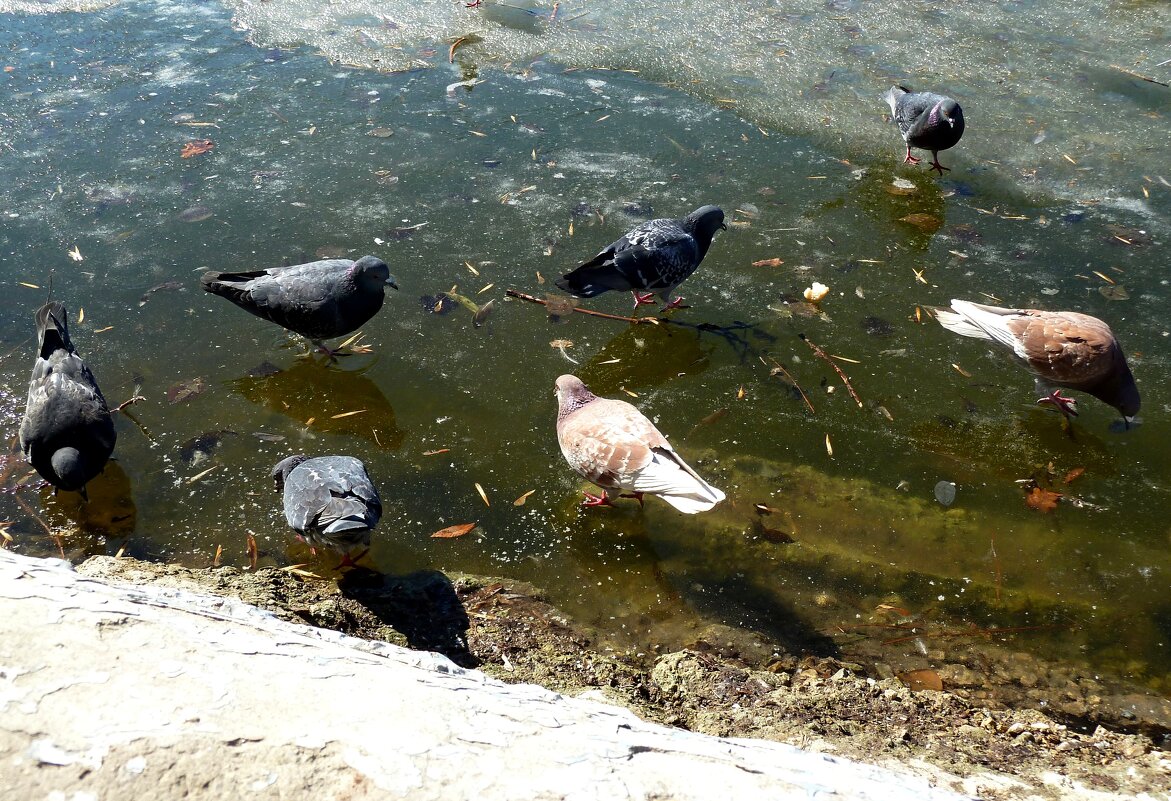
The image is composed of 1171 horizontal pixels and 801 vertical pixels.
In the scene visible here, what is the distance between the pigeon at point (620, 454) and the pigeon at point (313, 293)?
56.8 inches

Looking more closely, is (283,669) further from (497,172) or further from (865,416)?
(497,172)

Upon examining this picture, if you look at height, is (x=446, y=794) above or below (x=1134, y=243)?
below

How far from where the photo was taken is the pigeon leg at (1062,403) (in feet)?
15.5

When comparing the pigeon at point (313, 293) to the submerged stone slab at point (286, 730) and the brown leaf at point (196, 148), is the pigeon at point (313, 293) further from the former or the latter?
the submerged stone slab at point (286, 730)

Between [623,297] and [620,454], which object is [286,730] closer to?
[620,454]

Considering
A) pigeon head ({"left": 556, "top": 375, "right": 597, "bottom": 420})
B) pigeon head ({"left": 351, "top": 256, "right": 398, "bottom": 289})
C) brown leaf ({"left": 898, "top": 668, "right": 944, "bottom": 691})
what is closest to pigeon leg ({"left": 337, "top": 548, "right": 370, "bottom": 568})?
pigeon head ({"left": 556, "top": 375, "right": 597, "bottom": 420})

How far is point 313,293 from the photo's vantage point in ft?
16.4

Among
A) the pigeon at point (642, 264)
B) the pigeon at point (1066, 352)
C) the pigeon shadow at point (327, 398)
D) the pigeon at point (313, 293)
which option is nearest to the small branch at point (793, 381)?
the pigeon at point (642, 264)

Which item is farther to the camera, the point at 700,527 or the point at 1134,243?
the point at 1134,243

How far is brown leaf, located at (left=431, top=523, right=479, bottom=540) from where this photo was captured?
414 centimetres

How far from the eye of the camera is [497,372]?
5.04 m

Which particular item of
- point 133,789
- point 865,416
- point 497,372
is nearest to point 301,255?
point 497,372

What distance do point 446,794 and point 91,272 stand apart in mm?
5183

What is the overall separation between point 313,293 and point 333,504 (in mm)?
1779
